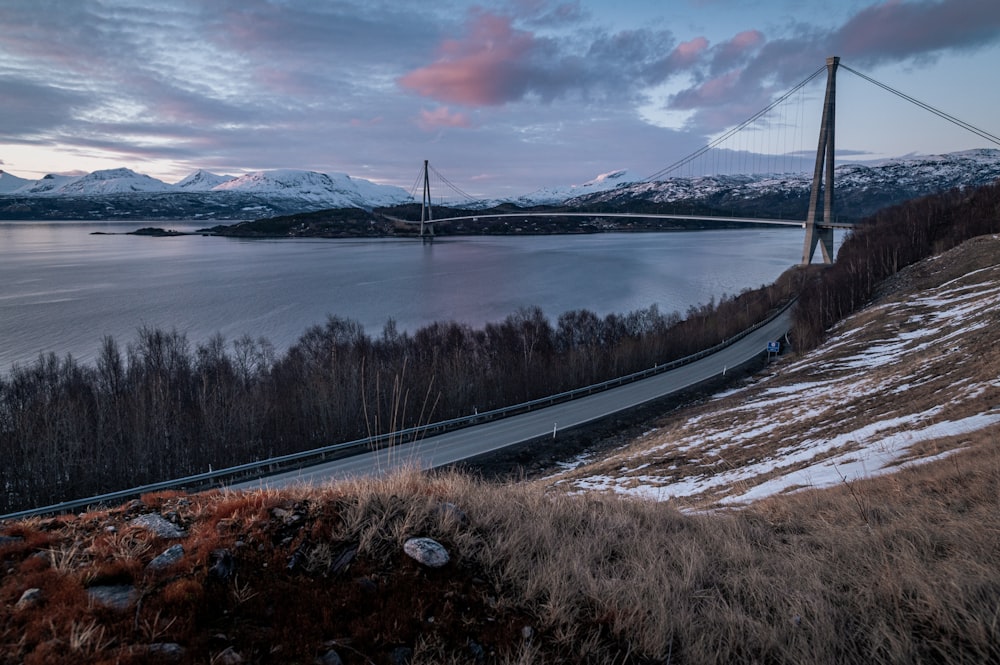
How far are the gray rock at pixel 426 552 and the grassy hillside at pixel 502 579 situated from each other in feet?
0.11

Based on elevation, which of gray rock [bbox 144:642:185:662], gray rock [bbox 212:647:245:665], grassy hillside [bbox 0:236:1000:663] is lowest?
grassy hillside [bbox 0:236:1000:663]

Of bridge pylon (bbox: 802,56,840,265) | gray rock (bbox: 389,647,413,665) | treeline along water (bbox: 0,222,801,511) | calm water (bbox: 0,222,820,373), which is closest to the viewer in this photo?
gray rock (bbox: 389,647,413,665)

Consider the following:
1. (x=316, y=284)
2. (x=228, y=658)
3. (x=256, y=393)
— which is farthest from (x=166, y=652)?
(x=316, y=284)

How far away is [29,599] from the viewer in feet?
8.69

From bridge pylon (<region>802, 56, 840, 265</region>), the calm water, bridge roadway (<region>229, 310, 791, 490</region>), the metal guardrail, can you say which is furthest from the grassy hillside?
bridge pylon (<region>802, 56, 840, 265</region>)

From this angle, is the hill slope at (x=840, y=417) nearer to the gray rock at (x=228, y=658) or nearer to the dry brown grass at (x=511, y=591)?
the dry brown grass at (x=511, y=591)

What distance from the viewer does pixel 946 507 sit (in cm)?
472

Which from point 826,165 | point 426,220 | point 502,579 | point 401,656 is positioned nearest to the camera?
point 401,656

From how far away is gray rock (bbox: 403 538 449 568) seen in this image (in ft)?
10.5

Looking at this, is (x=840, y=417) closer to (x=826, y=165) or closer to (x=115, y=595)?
Answer: (x=115, y=595)

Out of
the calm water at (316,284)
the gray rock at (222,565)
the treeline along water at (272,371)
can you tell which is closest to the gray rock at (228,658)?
the gray rock at (222,565)

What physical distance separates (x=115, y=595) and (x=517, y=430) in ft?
56.8

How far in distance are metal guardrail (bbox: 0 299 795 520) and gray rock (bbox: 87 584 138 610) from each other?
4.76 m

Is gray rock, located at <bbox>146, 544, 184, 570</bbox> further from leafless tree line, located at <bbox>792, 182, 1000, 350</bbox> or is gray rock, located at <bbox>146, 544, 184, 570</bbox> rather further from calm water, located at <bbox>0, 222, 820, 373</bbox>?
leafless tree line, located at <bbox>792, 182, 1000, 350</bbox>
